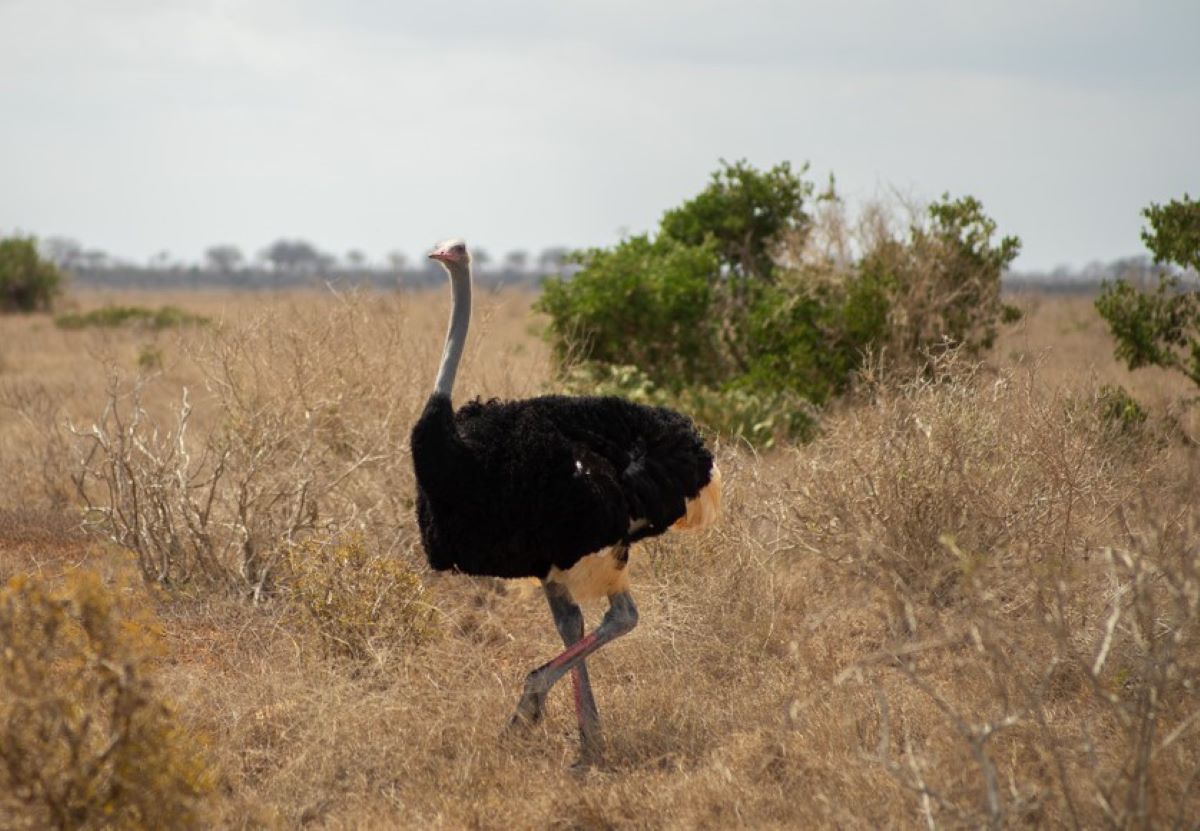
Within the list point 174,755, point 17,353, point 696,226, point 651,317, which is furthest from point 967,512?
point 17,353

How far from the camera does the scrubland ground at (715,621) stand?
183 inches

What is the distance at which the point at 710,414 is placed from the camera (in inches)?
406

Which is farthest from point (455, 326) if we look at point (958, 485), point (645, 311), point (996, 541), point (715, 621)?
point (645, 311)

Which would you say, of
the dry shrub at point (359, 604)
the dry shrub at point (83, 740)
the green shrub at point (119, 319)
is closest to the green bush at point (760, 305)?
the dry shrub at point (359, 604)

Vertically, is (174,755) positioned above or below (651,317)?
below

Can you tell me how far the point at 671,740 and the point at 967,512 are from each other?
1.90 m

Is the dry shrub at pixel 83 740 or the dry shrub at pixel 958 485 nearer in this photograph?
the dry shrub at pixel 83 740

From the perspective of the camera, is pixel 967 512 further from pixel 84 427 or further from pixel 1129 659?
pixel 84 427

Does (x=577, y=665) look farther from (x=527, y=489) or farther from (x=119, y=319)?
(x=119, y=319)

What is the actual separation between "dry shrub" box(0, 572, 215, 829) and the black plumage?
1298 mm

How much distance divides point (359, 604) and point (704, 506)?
1609 millimetres

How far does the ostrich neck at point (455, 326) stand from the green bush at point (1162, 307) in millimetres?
5257

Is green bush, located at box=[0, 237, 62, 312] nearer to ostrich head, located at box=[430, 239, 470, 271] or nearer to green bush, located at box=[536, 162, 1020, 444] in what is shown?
green bush, located at box=[536, 162, 1020, 444]

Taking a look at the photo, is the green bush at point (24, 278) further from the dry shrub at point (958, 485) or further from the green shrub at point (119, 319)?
the dry shrub at point (958, 485)
